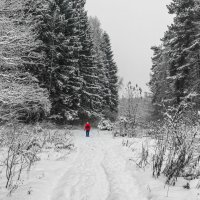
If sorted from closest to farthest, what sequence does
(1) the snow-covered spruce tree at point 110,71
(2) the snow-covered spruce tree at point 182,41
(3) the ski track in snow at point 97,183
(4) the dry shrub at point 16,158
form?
(3) the ski track in snow at point 97,183 → (4) the dry shrub at point 16,158 → (2) the snow-covered spruce tree at point 182,41 → (1) the snow-covered spruce tree at point 110,71

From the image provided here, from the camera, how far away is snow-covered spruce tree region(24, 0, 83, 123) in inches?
993

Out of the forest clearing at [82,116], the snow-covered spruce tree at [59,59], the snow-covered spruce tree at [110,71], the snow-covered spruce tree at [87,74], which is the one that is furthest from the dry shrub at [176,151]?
the snow-covered spruce tree at [110,71]

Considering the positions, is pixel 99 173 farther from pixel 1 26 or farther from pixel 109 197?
pixel 1 26

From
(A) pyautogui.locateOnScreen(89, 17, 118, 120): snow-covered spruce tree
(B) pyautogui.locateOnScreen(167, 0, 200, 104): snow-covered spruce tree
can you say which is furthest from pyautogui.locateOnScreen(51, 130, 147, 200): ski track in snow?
(A) pyautogui.locateOnScreen(89, 17, 118, 120): snow-covered spruce tree

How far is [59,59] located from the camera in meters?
26.8

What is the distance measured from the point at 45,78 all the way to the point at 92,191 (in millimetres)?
20570

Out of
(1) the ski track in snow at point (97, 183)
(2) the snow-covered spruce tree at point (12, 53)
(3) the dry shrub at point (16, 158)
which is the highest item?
(2) the snow-covered spruce tree at point (12, 53)

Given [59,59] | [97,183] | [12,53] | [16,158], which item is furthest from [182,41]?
[16,158]

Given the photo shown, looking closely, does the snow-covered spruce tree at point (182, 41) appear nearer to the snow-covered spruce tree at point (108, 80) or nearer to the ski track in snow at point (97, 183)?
the snow-covered spruce tree at point (108, 80)

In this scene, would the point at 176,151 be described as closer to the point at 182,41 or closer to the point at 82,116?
the point at 182,41

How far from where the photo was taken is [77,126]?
101ft

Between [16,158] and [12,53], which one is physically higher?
[12,53]

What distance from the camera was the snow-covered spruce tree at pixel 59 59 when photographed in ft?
82.7

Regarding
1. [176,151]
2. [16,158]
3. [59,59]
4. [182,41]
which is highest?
[182,41]
